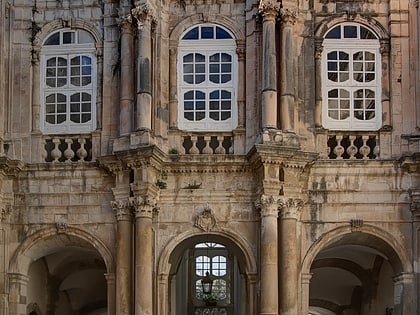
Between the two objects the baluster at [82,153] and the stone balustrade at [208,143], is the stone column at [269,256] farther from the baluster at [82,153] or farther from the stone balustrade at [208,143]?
the baluster at [82,153]

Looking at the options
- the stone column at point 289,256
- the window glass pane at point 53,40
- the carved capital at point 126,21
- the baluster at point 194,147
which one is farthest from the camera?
the window glass pane at point 53,40

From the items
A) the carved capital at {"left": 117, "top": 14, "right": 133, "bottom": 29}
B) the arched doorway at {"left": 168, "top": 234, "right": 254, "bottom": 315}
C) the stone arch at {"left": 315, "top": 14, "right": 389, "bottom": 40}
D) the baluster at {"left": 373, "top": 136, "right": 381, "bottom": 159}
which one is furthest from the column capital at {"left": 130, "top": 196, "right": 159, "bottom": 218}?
the arched doorway at {"left": 168, "top": 234, "right": 254, "bottom": 315}

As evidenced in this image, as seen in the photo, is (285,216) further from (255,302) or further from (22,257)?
(22,257)

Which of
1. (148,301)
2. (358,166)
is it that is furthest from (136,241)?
(358,166)

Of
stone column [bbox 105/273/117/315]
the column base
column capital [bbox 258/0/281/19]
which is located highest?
column capital [bbox 258/0/281/19]

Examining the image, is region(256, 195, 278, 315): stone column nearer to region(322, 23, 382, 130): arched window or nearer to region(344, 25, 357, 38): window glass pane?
region(322, 23, 382, 130): arched window

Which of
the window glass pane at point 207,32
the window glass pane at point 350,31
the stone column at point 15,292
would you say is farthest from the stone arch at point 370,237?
the stone column at point 15,292

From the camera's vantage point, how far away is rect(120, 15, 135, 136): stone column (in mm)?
29891

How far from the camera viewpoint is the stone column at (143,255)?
94.3 feet

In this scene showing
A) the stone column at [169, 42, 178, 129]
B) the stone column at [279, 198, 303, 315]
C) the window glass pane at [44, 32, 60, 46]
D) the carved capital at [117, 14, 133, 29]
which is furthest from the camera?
the window glass pane at [44, 32, 60, 46]

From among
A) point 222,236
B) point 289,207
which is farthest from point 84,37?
point 289,207

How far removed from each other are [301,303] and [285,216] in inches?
78.9

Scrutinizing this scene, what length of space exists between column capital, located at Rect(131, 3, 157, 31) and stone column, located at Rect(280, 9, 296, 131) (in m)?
2.99

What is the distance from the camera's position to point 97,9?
31109 mm
